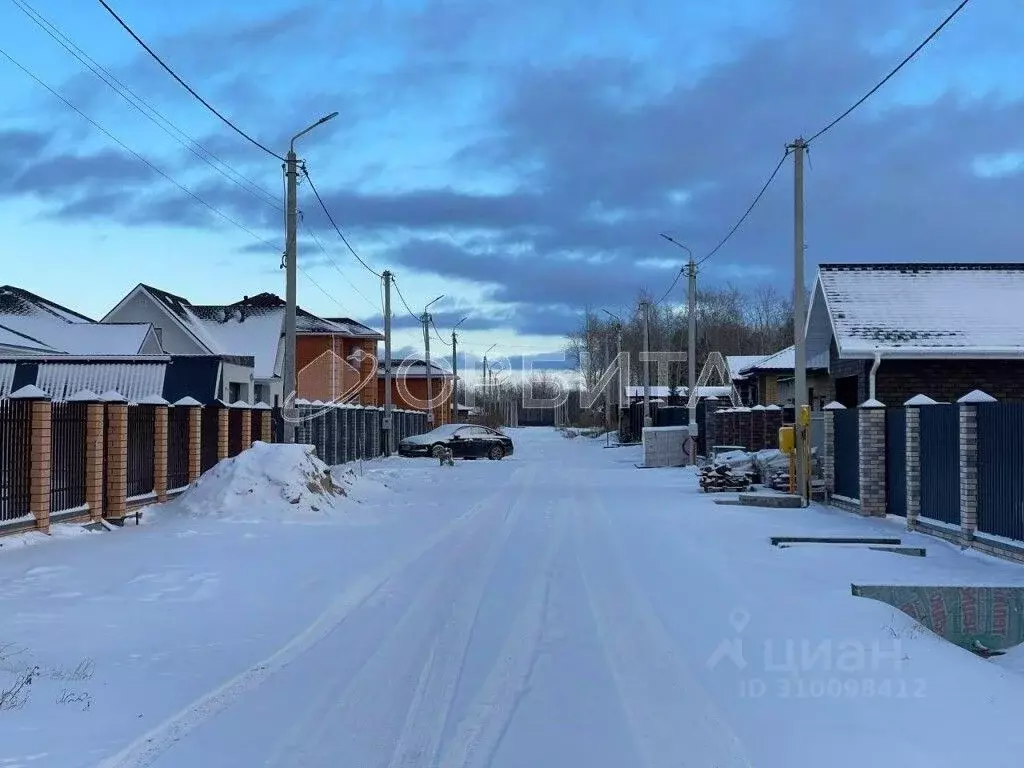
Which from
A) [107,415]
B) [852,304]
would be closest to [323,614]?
[107,415]

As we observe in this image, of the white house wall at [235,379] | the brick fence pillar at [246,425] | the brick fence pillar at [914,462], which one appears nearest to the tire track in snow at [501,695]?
the brick fence pillar at [914,462]

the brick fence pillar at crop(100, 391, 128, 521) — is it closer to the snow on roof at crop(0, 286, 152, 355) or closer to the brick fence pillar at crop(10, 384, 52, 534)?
the brick fence pillar at crop(10, 384, 52, 534)

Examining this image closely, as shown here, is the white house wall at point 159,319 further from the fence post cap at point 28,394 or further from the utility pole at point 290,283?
the fence post cap at point 28,394

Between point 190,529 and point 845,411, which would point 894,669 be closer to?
→ point 190,529

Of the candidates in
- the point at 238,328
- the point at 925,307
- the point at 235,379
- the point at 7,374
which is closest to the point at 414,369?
the point at 238,328

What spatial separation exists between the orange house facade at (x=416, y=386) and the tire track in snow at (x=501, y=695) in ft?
227

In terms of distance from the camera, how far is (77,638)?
25.3 feet

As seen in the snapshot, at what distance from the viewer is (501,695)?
6262 millimetres

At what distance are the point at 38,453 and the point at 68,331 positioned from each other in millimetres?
27072

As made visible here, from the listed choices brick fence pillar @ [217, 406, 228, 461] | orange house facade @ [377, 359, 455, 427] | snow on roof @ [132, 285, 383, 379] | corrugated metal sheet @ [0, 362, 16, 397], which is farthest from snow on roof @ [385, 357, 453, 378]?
brick fence pillar @ [217, 406, 228, 461]

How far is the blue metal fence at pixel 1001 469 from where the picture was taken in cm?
1127

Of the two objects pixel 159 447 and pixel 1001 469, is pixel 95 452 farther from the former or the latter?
pixel 1001 469

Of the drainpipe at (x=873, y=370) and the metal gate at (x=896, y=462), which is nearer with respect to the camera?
the metal gate at (x=896, y=462)

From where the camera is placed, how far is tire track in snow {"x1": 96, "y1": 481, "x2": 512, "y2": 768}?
17.0 feet
